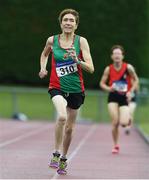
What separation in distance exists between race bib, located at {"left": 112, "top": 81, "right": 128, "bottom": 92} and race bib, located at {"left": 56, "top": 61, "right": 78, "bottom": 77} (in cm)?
447

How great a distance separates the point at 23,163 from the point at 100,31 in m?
28.1

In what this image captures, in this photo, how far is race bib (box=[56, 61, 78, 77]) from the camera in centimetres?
957

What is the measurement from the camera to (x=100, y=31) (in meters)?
39.0

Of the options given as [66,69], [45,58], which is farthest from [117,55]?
[66,69]

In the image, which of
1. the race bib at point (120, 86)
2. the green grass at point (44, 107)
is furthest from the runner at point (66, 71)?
the green grass at point (44, 107)

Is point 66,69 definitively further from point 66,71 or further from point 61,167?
point 61,167

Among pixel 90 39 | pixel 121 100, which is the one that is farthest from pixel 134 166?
pixel 90 39

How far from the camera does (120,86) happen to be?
555 inches

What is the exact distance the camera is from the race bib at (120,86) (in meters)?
14.0

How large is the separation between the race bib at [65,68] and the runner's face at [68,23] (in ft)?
1.44

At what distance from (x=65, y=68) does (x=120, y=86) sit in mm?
4650

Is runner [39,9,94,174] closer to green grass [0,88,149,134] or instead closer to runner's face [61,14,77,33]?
runner's face [61,14,77,33]

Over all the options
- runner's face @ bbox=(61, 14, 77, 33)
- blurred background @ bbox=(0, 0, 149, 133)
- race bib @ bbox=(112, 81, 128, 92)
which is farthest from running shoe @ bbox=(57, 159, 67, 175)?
blurred background @ bbox=(0, 0, 149, 133)

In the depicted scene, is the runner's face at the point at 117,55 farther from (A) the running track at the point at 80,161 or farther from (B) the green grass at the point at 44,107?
(B) the green grass at the point at 44,107
